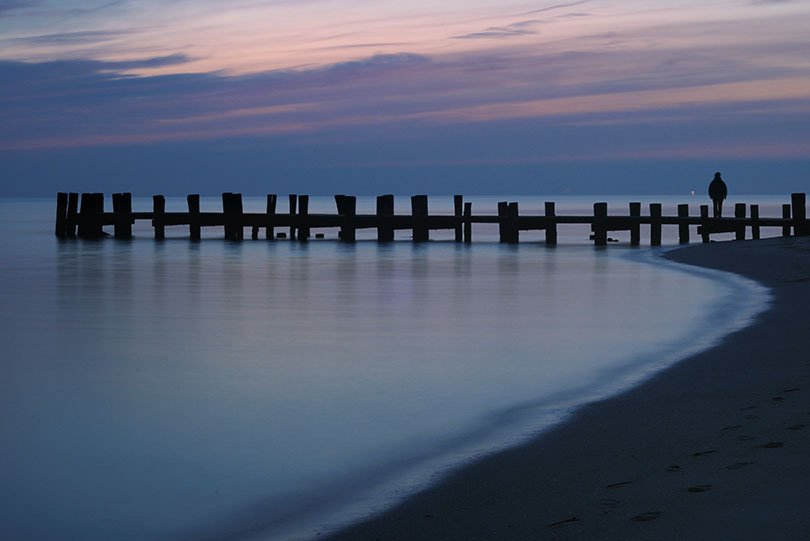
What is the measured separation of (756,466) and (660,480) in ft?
1.40

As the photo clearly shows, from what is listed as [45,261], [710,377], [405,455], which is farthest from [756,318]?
[45,261]

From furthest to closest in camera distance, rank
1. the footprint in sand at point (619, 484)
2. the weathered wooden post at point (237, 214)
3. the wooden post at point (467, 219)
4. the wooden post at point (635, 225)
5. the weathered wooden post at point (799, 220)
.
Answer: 1. the weathered wooden post at point (237, 214)
2. the wooden post at point (467, 219)
3. the wooden post at point (635, 225)
4. the weathered wooden post at point (799, 220)
5. the footprint in sand at point (619, 484)

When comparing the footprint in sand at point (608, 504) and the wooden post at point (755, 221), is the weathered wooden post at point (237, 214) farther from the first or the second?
the footprint in sand at point (608, 504)

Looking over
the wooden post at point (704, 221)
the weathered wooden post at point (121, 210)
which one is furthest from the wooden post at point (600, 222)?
the weathered wooden post at point (121, 210)

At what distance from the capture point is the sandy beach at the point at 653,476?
13.5 ft

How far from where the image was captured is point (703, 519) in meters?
4.05

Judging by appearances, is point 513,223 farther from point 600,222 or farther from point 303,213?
point 303,213

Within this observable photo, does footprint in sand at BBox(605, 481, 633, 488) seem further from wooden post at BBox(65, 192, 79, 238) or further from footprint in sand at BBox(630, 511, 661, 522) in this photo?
wooden post at BBox(65, 192, 79, 238)

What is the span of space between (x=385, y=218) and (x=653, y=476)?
100 ft

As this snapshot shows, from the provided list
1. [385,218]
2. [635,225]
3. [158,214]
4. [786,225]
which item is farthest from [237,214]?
[786,225]

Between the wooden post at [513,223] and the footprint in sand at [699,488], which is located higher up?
the wooden post at [513,223]

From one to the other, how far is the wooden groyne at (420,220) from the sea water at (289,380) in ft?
35.9

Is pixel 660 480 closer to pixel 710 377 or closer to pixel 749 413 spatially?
pixel 749 413

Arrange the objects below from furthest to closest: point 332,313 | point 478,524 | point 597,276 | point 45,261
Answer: point 45,261, point 597,276, point 332,313, point 478,524
